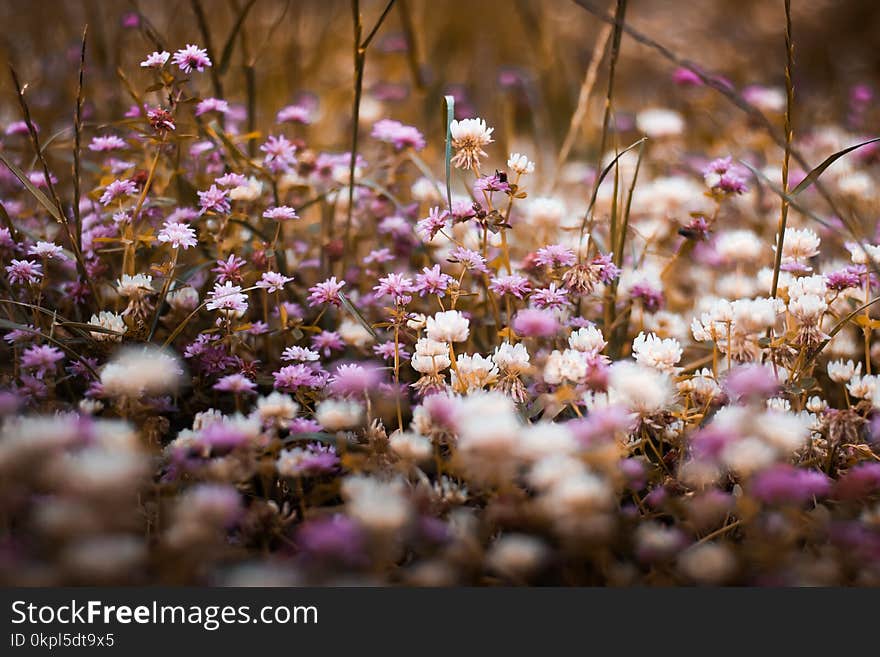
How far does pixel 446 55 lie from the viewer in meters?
2.92

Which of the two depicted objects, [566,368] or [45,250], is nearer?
[566,368]

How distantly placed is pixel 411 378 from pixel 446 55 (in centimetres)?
203

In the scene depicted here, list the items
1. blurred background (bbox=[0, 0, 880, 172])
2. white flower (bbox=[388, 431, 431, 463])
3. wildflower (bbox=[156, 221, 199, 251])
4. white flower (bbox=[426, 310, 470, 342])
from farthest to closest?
blurred background (bbox=[0, 0, 880, 172]) < wildflower (bbox=[156, 221, 199, 251]) < white flower (bbox=[426, 310, 470, 342]) < white flower (bbox=[388, 431, 431, 463])

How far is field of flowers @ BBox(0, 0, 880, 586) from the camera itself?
756mm

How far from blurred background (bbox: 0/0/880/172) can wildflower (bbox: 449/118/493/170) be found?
618mm

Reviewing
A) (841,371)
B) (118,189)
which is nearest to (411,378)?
(118,189)

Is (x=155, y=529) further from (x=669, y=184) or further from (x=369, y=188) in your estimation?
(x=669, y=184)

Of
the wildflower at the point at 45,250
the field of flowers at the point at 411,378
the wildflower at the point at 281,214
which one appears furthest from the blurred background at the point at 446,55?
the wildflower at the point at 45,250

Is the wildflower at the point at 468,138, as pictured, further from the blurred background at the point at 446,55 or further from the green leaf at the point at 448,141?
the blurred background at the point at 446,55

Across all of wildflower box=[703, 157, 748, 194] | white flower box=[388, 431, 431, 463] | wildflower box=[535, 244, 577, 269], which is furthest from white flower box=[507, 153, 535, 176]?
white flower box=[388, 431, 431, 463]

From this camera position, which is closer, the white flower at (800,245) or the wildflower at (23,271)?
the wildflower at (23,271)

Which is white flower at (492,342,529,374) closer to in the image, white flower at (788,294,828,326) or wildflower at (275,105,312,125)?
white flower at (788,294,828,326)

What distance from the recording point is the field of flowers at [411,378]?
756 millimetres

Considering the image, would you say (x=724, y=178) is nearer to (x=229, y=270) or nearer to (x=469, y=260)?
(x=469, y=260)
